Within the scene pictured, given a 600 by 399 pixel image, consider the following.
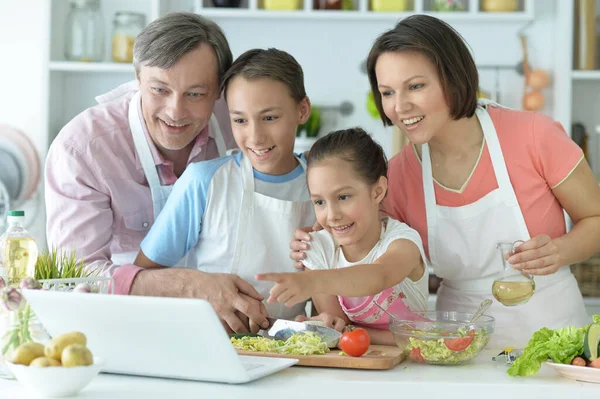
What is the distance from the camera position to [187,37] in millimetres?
2064

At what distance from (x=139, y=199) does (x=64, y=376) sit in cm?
110

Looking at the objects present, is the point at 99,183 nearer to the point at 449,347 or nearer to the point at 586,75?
the point at 449,347

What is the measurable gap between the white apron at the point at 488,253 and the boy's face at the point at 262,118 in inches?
15.3

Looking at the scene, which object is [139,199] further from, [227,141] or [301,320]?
[301,320]

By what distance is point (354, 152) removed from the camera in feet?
6.19

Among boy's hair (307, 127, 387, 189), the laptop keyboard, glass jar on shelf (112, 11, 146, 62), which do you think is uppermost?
glass jar on shelf (112, 11, 146, 62)

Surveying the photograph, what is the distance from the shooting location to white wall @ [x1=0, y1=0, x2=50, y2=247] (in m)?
3.72

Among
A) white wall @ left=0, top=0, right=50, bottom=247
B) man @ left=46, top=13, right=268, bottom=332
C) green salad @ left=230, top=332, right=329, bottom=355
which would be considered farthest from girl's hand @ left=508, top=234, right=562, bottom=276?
→ white wall @ left=0, top=0, right=50, bottom=247

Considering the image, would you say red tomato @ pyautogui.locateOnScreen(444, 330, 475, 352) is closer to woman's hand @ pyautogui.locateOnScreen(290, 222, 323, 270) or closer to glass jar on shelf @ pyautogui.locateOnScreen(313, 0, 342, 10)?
woman's hand @ pyautogui.locateOnScreen(290, 222, 323, 270)

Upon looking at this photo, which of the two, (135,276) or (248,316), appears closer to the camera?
(248,316)

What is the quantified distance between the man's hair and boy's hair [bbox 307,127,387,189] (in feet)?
1.31

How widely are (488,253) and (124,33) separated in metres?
2.32

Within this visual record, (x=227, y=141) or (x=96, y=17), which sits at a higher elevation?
(x=96, y=17)

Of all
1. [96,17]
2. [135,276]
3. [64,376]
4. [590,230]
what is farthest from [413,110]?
[96,17]
